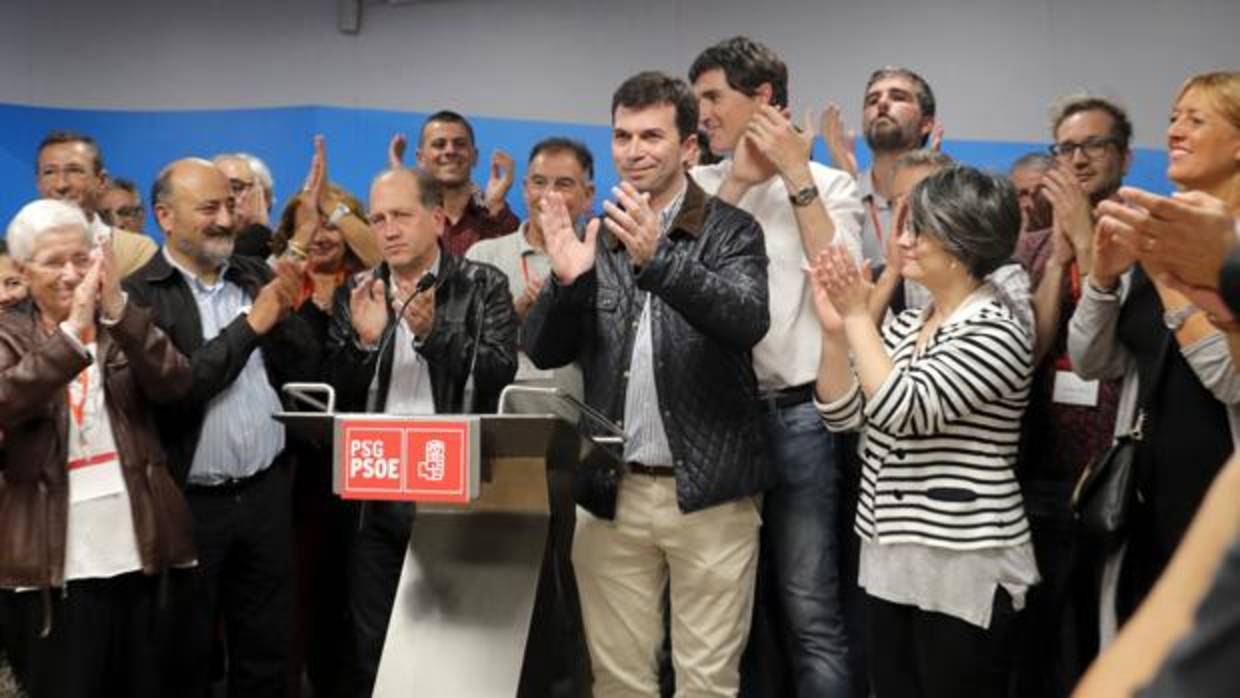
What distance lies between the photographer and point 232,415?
350cm

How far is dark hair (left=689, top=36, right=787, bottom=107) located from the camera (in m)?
3.35

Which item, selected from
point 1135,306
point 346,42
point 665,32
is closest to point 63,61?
point 346,42

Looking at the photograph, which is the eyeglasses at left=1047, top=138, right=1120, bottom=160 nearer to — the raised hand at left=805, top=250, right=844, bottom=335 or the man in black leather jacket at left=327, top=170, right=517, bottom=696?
the raised hand at left=805, top=250, right=844, bottom=335

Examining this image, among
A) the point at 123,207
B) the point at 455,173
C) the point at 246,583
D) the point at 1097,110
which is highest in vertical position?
the point at 1097,110

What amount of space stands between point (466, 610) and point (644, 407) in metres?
0.57

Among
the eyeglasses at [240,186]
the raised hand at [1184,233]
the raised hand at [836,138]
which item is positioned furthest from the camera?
the eyeglasses at [240,186]

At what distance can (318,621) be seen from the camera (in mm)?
3908

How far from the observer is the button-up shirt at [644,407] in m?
3.01

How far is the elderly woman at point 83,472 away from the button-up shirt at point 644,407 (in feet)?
3.45

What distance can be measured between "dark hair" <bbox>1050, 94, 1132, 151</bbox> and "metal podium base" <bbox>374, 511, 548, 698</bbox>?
1.66 m

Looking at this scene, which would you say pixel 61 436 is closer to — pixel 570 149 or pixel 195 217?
pixel 195 217

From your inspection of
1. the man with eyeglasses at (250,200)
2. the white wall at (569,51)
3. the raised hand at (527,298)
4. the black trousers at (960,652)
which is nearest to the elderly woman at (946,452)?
the black trousers at (960,652)

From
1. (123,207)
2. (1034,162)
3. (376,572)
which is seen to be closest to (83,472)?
(376,572)

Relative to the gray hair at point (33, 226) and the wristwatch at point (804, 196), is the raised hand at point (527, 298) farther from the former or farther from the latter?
the gray hair at point (33, 226)
